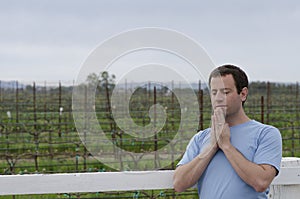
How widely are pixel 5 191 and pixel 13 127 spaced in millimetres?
13475

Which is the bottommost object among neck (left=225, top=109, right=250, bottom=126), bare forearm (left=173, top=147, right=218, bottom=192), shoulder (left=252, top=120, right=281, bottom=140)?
bare forearm (left=173, top=147, right=218, bottom=192)

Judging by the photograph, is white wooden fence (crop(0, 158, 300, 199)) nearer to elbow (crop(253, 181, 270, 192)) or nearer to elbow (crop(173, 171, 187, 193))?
elbow (crop(173, 171, 187, 193))

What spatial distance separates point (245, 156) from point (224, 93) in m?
0.25

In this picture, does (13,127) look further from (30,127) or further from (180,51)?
(180,51)

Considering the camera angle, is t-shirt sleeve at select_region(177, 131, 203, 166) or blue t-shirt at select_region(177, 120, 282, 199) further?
t-shirt sleeve at select_region(177, 131, 203, 166)

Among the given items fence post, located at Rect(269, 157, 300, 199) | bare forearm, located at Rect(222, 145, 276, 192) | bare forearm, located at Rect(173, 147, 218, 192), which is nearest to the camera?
bare forearm, located at Rect(222, 145, 276, 192)

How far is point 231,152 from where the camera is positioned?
1889mm

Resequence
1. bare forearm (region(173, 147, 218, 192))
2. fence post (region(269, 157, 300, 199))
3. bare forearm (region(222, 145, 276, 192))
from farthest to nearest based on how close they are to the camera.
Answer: fence post (region(269, 157, 300, 199)), bare forearm (region(173, 147, 218, 192)), bare forearm (region(222, 145, 276, 192))

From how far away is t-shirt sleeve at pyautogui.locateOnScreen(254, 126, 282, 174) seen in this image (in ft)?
6.19

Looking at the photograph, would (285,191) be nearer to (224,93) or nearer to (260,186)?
(260,186)

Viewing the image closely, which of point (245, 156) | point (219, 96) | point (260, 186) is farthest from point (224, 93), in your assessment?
point (260, 186)

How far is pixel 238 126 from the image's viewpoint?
2014 mm

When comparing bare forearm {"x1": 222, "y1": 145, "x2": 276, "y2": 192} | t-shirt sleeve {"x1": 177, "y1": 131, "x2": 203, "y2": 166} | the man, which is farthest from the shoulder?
t-shirt sleeve {"x1": 177, "y1": 131, "x2": 203, "y2": 166}

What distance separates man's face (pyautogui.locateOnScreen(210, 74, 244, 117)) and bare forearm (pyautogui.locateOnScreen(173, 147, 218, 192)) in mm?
165
